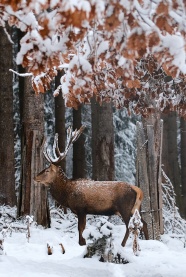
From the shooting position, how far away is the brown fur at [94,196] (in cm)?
776

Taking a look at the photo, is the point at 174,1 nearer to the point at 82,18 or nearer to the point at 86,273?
the point at 82,18

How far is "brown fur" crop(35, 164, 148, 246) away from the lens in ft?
25.5

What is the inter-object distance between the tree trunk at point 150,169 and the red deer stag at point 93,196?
368 mm

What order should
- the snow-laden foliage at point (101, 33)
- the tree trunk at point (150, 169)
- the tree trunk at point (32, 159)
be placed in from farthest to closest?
the tree trunk at point (32, 159) → the tree trunk at point (150, 169) → the snow-laden foliage at point (101, 33)

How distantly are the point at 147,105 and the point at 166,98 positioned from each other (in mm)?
488

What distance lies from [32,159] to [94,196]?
233cm

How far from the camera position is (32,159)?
9.80 metres

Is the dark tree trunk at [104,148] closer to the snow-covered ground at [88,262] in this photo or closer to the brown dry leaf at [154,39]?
the snow-covered ground at [88,262]

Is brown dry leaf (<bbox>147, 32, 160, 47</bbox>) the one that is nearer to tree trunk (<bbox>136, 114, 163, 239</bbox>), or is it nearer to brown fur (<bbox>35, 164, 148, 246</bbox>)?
brown fur (<bbox>35, 164, 148, 246</bbox>)

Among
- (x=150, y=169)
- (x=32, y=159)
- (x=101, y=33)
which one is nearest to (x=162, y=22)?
(x=101, y=33)

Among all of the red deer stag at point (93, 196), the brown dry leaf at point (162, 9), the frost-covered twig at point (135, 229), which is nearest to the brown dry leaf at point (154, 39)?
the brown dry leaf at point (162, 9)

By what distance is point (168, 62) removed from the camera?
356 cm

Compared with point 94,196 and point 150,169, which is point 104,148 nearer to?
point 150,169

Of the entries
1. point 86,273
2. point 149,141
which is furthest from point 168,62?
point 149,141
